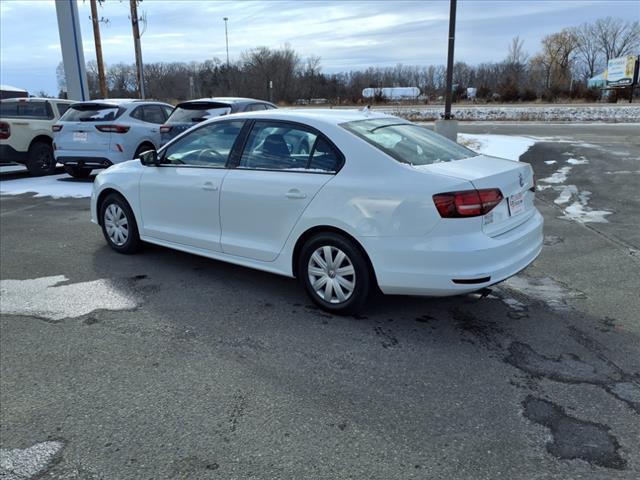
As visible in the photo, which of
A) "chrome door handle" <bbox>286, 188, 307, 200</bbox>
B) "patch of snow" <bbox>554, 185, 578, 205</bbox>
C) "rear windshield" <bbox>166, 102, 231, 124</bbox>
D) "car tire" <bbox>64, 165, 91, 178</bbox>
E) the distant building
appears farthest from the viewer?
the distant building

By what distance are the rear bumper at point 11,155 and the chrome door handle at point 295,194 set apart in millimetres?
9833

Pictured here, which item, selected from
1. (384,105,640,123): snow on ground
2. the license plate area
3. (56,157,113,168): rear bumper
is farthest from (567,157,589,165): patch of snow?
(384,105,640,123): snow on ground

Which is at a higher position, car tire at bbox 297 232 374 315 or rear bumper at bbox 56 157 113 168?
rear bumper at bbox 56 157 113 168

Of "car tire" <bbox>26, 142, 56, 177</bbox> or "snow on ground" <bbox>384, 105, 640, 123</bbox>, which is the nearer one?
"car tire" <bbox>26, 142, 56, 177</bbox>

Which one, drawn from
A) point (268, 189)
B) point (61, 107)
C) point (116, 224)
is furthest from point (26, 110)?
point (268, 189)

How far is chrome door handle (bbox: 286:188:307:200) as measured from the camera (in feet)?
13.9

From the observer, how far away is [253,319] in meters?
4.30

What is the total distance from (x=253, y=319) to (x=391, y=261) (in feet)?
4.09

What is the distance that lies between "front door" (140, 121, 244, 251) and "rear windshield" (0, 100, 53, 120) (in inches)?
327

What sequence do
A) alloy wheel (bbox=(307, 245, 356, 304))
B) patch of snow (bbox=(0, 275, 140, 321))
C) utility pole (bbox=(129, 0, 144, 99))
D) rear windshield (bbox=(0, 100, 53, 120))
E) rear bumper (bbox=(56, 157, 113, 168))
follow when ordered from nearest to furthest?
1. alloy wheel (bbox=(307, 245, 356, 304))
2. patch of snow (bbox=(0, 275, 140, 321))
3. rear bumper (bbox=(56, 157, 113, 168))
4. rear windshield (bbox=(0, 100, 53, 120))
5. utility pole (bbox=(129, 0, 144, 99))

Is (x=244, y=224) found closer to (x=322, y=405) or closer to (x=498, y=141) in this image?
(x=322, y=405)

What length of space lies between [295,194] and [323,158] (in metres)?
0.37

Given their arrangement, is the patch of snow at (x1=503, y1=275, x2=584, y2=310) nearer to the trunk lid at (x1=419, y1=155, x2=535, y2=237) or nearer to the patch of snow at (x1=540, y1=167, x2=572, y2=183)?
the trunk lid at (x1=419, y1=155, x2=535, y2=237)

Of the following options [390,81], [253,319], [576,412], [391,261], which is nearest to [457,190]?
[391,261]
